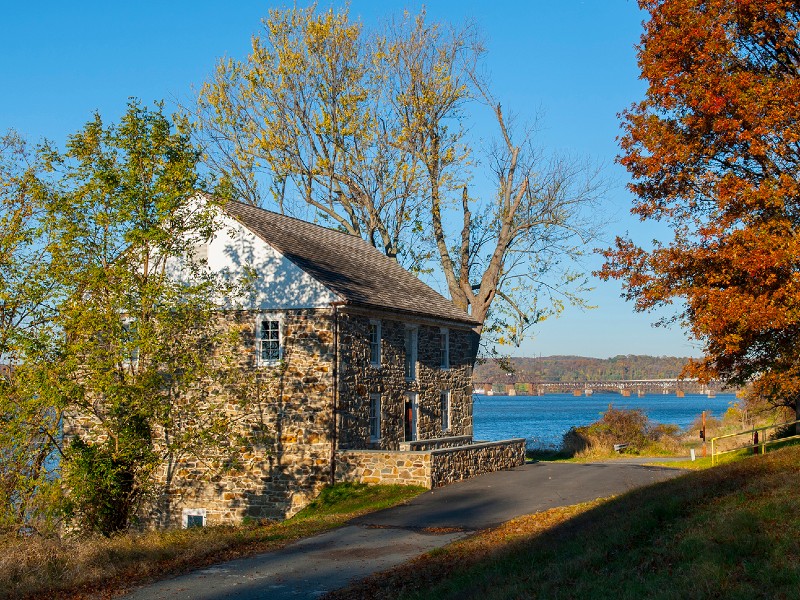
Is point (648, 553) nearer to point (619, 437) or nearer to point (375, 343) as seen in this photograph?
point (375, 343)

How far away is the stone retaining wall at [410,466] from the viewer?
21.2 m

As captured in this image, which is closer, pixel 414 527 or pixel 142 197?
pixel 414 527

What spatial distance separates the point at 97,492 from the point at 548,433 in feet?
238

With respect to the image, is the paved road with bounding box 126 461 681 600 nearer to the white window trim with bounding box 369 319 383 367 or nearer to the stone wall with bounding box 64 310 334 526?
the stone wall with bounding box 64 310 334 526

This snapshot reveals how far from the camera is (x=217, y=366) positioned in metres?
23.6

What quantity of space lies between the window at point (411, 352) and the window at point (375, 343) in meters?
2.11

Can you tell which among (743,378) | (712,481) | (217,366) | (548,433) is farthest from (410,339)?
(548,433)

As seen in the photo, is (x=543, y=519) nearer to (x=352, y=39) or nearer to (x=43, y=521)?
(x=43, y=521)

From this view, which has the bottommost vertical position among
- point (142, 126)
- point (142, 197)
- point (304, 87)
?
point (142, 197)

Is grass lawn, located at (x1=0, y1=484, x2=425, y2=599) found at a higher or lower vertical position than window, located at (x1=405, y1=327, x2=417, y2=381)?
lower

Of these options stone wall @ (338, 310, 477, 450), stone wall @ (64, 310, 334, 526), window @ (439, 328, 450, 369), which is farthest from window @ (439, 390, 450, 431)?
stone wall @ (64, 310, 334, 526)

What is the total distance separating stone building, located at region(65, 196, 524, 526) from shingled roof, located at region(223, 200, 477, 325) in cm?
11

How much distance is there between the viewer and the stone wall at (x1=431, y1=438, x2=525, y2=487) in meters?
21.7

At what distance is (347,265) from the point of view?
2773 cm
